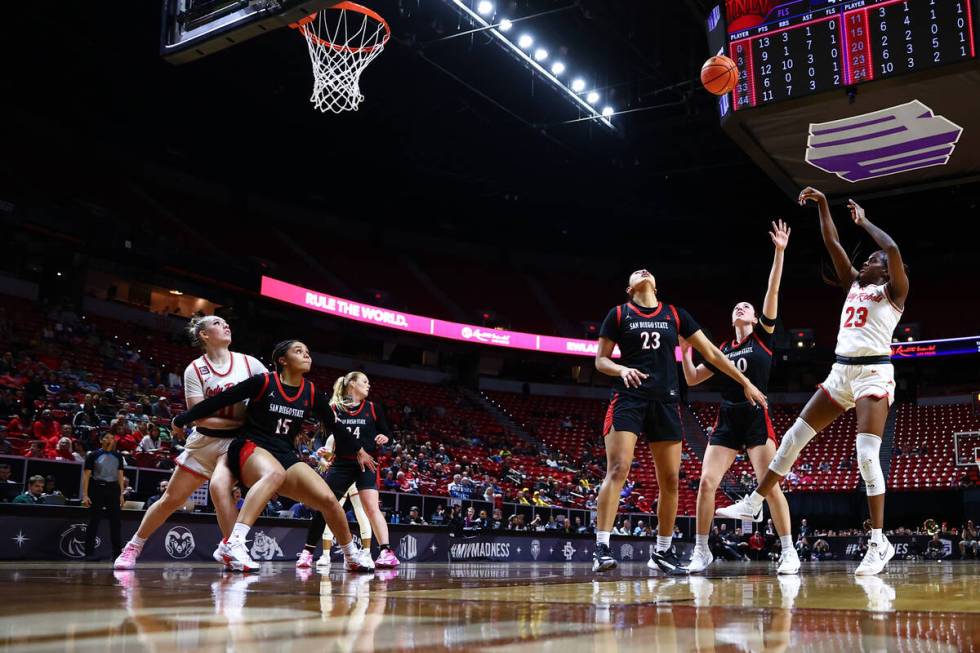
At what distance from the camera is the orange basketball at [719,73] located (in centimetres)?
970

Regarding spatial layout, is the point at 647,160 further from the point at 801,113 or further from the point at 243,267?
the point at 801,113

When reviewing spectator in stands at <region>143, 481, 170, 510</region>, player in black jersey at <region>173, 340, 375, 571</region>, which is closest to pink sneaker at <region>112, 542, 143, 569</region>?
player in black jersey at <region>173, 340, 375, 571</region>

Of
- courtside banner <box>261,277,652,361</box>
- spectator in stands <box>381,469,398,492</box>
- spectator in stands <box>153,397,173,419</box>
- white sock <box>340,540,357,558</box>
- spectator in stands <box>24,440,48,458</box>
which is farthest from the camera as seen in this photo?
courtside banner <box>261,277,652,361</box>

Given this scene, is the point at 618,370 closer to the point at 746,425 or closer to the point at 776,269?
the point at 746,425

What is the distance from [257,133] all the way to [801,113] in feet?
68.6

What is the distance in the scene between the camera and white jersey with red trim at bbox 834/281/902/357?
5.50 metres

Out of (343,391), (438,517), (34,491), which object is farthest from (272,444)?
(438,517)

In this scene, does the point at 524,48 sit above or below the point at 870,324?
above

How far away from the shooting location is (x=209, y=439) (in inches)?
233

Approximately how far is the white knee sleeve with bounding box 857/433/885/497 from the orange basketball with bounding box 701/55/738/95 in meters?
5.49

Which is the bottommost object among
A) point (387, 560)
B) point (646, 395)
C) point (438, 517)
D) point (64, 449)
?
point (438, 517)

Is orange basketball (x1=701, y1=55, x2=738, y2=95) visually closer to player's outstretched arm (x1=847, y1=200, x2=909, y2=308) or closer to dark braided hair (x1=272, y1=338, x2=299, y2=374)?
player's outstretched arm (x1=847, y1=200, x2=909, y2=308)

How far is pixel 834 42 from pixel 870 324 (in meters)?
5.47

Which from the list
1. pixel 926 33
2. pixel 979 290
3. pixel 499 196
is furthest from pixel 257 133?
pixel 979 290
